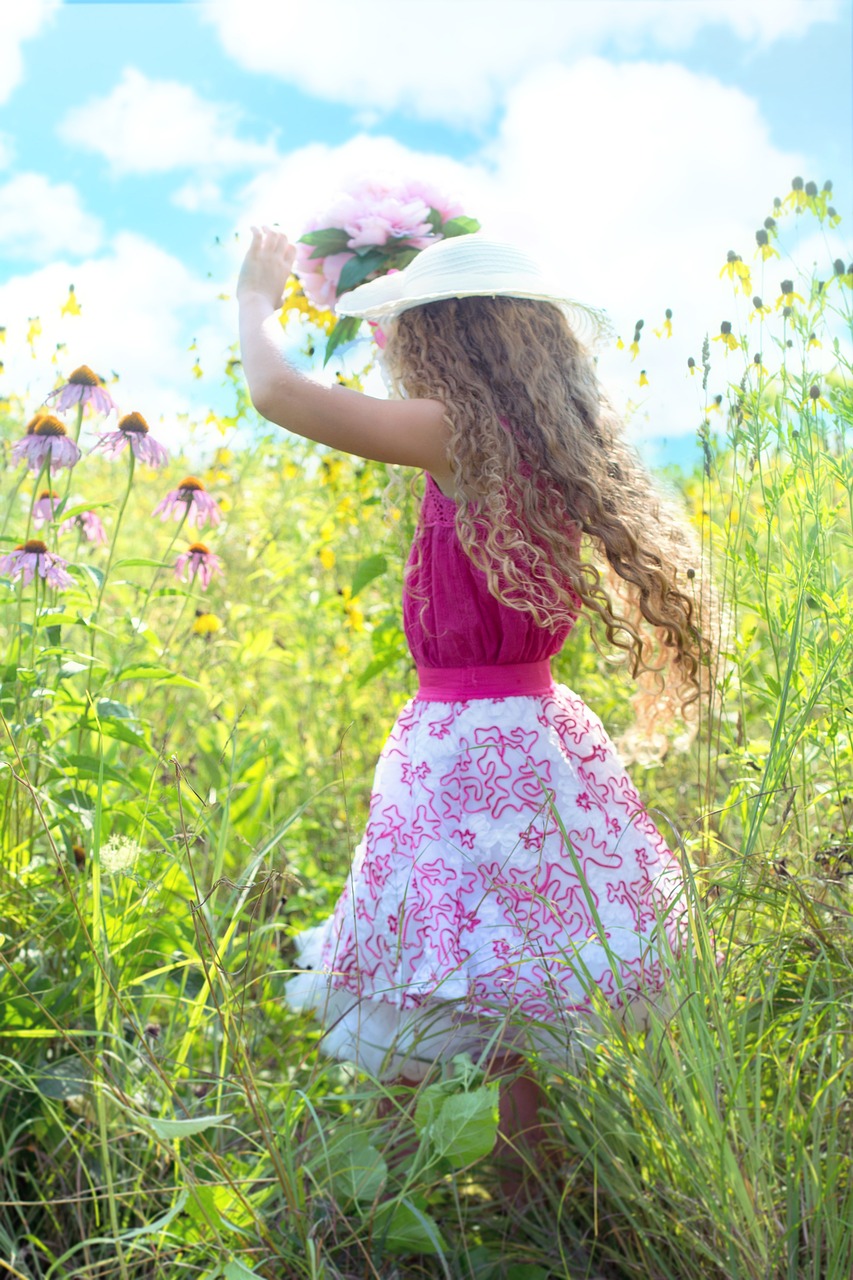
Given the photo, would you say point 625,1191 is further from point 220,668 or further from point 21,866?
point 220,668

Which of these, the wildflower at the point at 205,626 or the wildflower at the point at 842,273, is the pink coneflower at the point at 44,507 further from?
the wildflower at the point at 842,273

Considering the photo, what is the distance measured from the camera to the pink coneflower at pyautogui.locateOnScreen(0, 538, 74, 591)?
1.41m

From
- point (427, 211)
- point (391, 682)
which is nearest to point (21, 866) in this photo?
point (427, 211)

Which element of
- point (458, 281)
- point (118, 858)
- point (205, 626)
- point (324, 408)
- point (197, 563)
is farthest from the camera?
point (205, 626)

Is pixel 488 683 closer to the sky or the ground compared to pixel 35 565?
closer to the ground

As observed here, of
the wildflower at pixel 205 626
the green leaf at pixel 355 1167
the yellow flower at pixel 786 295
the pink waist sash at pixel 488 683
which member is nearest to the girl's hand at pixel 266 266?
the pink waist sash at pixel 488 683

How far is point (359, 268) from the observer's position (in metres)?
1.68

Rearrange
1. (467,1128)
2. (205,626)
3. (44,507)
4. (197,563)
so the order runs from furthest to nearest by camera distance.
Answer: (205,626)
(197,563)
(44,507)
(467,1128)

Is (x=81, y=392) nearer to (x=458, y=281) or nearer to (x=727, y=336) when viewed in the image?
(x=458, y=281)

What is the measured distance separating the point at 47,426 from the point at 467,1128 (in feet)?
3.54

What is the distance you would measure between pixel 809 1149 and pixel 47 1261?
0.88 meters

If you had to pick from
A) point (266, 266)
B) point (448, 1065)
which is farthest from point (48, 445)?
point (448, 1065)

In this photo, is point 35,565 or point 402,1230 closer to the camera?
point 402,1230

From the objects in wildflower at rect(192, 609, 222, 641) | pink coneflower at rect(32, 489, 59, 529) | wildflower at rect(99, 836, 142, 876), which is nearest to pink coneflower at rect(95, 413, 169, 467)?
pink coneflower at rect(32, 489, 59, 529)
